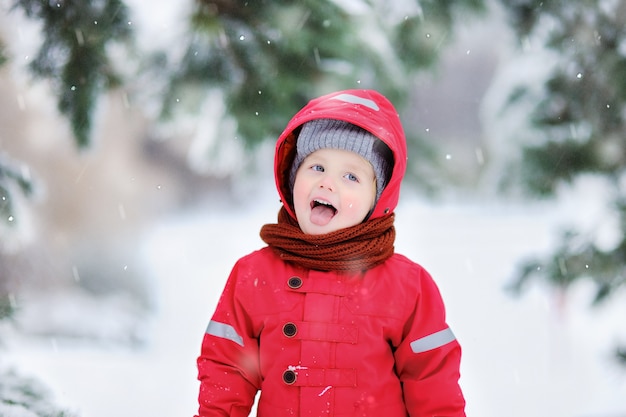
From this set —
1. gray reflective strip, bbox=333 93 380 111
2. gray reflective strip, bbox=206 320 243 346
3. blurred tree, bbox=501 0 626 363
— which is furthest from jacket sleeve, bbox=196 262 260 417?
blurred tree, bbox=501 0 626 363

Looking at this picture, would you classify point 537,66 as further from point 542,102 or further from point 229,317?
point 229,317

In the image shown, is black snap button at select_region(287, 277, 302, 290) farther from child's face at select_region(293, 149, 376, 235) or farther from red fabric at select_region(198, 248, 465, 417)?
child's face at select_region(293, 149, 376, 235)

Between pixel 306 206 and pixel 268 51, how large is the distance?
892mm

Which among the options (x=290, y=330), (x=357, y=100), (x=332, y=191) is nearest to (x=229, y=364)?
(x=290, y=330)

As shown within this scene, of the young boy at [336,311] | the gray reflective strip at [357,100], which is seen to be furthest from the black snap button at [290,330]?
the gray reflective strip at [357,100]

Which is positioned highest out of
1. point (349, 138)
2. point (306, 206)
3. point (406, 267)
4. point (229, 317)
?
point (349, 138)

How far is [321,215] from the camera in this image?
1810 mm

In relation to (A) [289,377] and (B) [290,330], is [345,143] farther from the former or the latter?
(A) [289,377]

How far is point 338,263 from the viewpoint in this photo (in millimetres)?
1787

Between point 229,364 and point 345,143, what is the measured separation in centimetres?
64

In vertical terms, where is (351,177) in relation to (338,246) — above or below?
above

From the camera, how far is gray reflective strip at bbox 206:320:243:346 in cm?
180

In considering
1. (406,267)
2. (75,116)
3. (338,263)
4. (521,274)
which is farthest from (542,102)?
(75,116)

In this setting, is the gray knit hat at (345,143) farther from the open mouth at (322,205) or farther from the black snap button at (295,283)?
the black snap button at (295,283)
